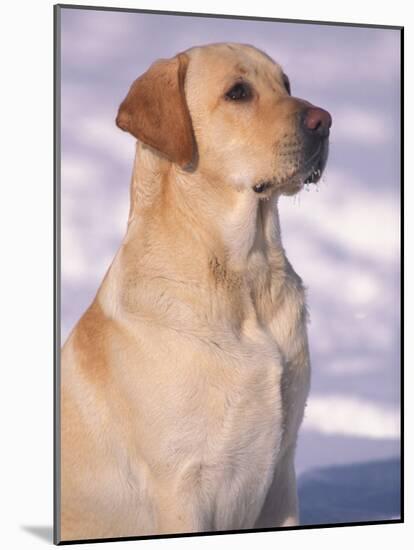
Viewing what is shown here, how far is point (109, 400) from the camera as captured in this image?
17.1ft

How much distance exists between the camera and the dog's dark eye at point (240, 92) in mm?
5066

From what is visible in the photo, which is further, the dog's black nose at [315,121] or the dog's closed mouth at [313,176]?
the dog's closed mouth at [313,176]

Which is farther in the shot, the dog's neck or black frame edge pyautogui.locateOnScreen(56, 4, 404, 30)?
black frame edge pyautogui.locateOnScreen(56, 4, 404, 30)

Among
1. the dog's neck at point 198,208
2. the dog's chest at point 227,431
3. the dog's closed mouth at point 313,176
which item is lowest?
the dog's chest at point 227,431

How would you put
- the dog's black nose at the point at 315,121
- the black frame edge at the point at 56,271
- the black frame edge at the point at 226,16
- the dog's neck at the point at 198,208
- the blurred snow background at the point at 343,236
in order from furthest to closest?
the blurred snow background at the point at 343,236 < the black frame edge at the point at 226,16 < the black frame edge at the point at 56,271 < the dog's neck at the point at 198,208 < the dog's black nose at the point at 315,121

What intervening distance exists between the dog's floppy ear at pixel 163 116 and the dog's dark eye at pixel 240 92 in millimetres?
167

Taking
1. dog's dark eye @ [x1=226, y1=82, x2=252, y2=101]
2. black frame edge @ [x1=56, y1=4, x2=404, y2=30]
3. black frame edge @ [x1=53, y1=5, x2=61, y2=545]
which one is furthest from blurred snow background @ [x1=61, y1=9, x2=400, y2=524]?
dog's dark eye @ [x1=226, y1=82, x2=252, y2=101]

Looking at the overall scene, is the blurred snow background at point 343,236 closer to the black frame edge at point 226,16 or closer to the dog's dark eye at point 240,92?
the black frame edge at point 226,16

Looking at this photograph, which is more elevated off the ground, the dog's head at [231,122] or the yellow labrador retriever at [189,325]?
the dog's head at [231,122]

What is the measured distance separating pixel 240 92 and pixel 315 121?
280 millimetres

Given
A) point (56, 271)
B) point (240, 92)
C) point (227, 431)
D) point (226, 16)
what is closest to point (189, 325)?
point (227, 431)

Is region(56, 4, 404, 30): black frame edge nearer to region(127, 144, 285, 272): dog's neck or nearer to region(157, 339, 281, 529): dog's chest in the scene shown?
region(127, 144, 285, 272): dog's neck

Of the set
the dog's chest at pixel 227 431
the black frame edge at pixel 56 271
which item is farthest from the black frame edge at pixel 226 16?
the dog's chest at pixel 227 431

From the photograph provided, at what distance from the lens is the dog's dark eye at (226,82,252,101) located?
5.07 meters
